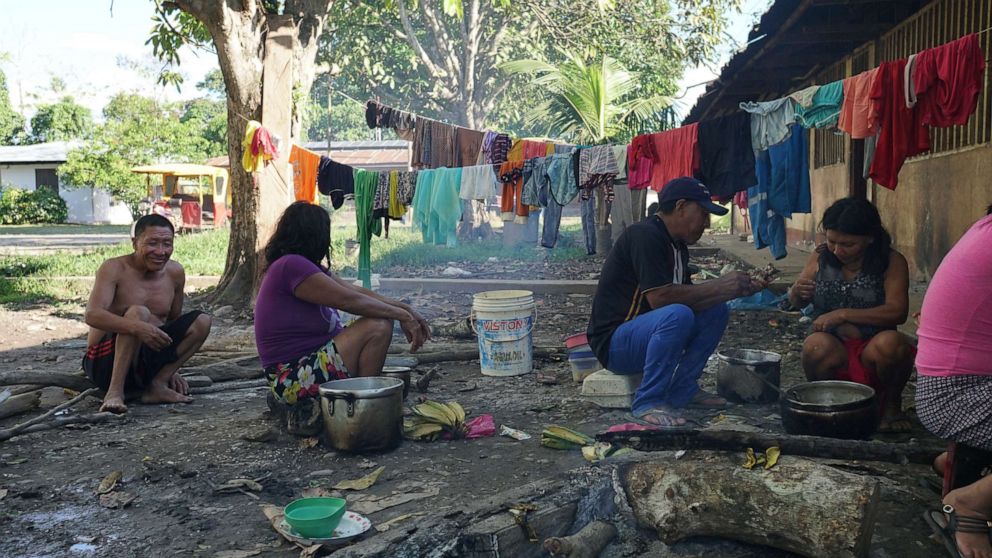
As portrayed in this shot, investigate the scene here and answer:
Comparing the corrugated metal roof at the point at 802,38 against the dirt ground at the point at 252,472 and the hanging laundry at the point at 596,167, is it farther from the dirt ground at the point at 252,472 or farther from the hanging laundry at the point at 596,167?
the dirt ground at the point at 252,472

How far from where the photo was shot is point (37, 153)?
38000 mm

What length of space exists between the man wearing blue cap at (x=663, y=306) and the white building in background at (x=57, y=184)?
3504 cm

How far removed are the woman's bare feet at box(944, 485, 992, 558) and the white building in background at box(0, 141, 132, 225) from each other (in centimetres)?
3730

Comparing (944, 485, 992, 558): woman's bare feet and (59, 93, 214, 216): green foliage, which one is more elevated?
(59, 93, 214, 216): green foliage

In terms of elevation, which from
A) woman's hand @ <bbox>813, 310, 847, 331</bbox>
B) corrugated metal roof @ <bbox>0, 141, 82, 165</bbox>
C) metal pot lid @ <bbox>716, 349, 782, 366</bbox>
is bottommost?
metal pot lid @ <bbox>716, 349, 782, 366</bbox>

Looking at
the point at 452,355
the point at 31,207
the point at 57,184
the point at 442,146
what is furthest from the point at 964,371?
the point at 57,184

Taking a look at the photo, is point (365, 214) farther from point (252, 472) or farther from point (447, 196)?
point (252, 472)

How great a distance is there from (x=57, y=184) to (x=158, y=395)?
1455 inches


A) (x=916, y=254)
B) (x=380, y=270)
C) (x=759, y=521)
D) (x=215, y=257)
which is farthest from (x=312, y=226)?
(x=215, y=257)

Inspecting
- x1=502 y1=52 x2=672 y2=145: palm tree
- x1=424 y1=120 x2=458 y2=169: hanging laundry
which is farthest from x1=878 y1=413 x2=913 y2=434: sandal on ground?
x1=502 y1=52 x2=672 y2=145: palm tree

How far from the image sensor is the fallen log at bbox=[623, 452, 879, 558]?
2.84m

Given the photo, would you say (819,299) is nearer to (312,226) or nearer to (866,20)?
(312,226)

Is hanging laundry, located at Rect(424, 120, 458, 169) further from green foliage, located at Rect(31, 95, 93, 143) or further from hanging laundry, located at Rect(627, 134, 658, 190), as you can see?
green foliage, located at Rect(31, 95, 93, 143)

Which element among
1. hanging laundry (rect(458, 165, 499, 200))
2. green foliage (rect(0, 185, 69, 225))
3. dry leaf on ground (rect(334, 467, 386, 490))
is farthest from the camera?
green foliage (rect(0, 185, 69, 225))
